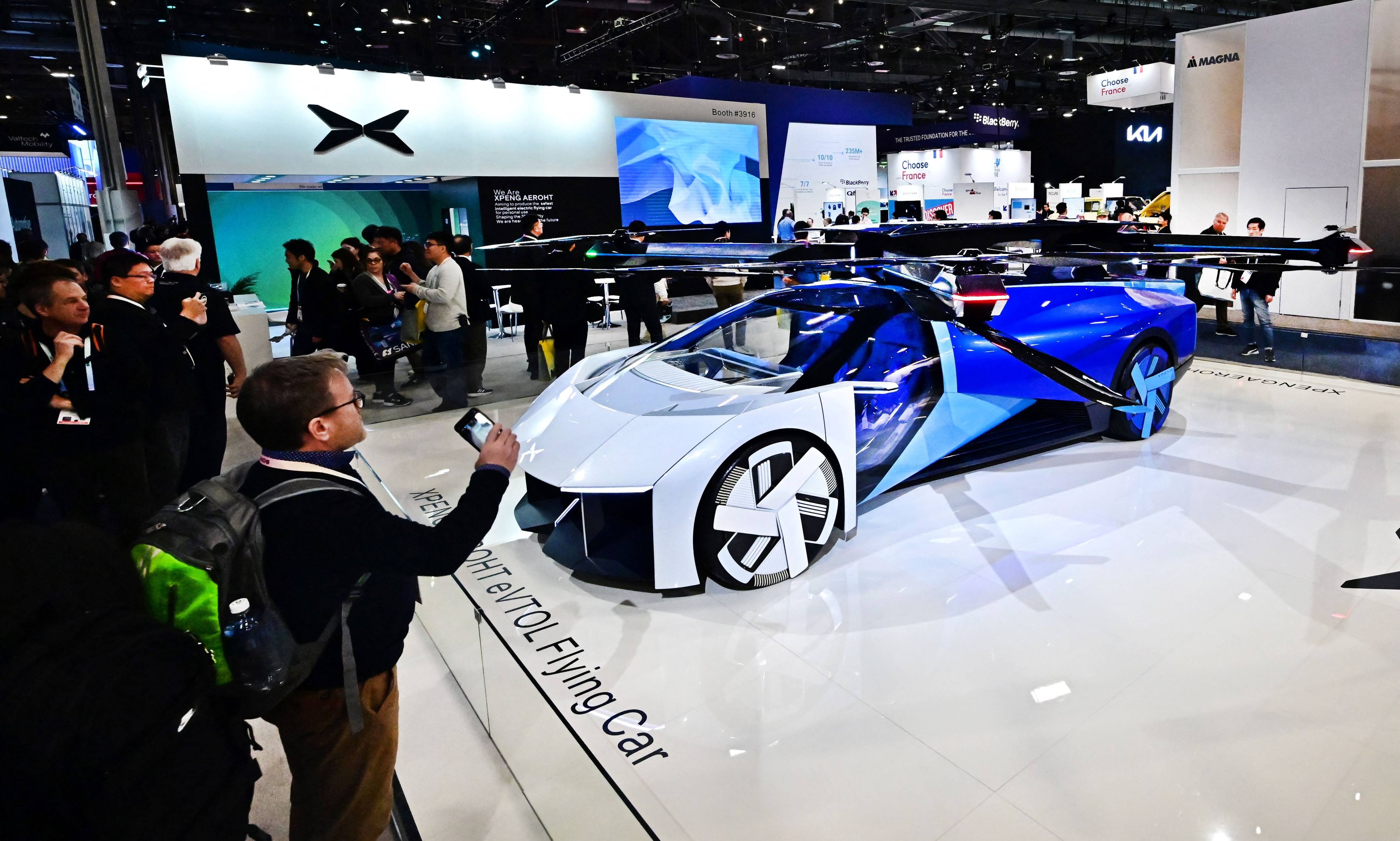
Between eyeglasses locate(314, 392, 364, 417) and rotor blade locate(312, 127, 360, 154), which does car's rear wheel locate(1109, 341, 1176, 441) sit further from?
rotor blade locate(312, 127, 360, 154)

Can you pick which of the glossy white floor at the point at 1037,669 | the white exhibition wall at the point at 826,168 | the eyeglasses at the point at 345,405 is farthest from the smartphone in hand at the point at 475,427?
the white exhibition wall at the point at 826,168

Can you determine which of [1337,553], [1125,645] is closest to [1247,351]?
[1337,553]

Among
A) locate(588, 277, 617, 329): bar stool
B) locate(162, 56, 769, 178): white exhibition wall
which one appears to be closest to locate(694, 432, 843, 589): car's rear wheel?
locate(588, 277, 617, 329): bar stool

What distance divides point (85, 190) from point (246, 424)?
15941 mm

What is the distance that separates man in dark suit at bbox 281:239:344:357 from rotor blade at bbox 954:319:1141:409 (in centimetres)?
488

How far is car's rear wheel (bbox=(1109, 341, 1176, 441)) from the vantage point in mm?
4977

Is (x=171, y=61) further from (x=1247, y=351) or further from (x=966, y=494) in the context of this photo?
(x=1247, y=351)

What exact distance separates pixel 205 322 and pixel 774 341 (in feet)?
8.63

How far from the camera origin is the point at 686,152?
A: 14000 mm

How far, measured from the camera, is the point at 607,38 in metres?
15.6

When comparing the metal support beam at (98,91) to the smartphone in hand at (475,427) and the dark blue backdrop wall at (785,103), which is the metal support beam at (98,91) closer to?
the smartphone in hand at (475,427)

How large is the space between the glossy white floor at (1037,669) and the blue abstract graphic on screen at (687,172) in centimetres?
999

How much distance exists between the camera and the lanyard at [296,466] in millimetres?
1564

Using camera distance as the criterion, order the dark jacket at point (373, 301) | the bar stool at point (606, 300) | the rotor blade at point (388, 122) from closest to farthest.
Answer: the dark jacket at point (373, 301) → the bar stool at point (606, 300) → the rotor blade at point (388, 122)
